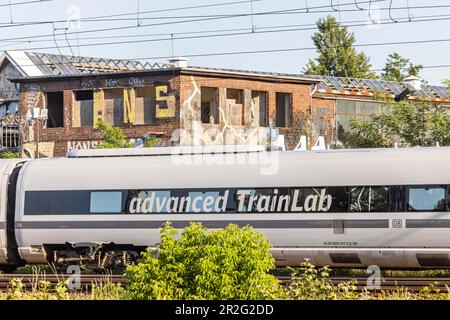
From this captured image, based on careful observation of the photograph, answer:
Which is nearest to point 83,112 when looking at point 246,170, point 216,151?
point 216,151

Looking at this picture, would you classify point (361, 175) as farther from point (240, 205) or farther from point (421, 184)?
point (240, 205)

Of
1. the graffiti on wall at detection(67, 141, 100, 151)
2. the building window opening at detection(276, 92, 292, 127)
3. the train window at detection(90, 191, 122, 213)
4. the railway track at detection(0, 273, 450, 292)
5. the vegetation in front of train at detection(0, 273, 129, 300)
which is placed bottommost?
the railway track at detection(0, 273, 450, 292)

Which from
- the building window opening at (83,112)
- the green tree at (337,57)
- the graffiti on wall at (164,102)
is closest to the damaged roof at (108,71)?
the building window opening at (83,112)

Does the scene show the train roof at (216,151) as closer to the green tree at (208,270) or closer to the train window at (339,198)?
the train window at (339,198)

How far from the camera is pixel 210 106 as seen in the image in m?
44.7

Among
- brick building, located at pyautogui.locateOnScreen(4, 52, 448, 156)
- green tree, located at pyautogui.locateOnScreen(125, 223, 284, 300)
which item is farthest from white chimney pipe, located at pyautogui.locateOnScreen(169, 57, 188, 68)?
green tree, located at pyautogui.locateOnScreen(125, 223, 284, 300)

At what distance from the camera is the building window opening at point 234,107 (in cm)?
4434

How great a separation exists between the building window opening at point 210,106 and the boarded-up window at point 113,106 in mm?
4260

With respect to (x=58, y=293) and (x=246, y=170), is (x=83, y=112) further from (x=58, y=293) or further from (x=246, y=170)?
(x=58, y=293)

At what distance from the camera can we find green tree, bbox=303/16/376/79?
73.6 m

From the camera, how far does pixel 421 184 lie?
1920cm

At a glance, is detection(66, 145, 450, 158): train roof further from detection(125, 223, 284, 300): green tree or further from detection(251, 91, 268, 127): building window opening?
detection(251, 91, 268, 127): building window opening

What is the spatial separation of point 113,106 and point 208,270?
33.5 metres

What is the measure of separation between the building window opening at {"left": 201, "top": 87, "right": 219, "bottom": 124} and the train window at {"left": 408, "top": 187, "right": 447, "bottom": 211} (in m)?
25.3
